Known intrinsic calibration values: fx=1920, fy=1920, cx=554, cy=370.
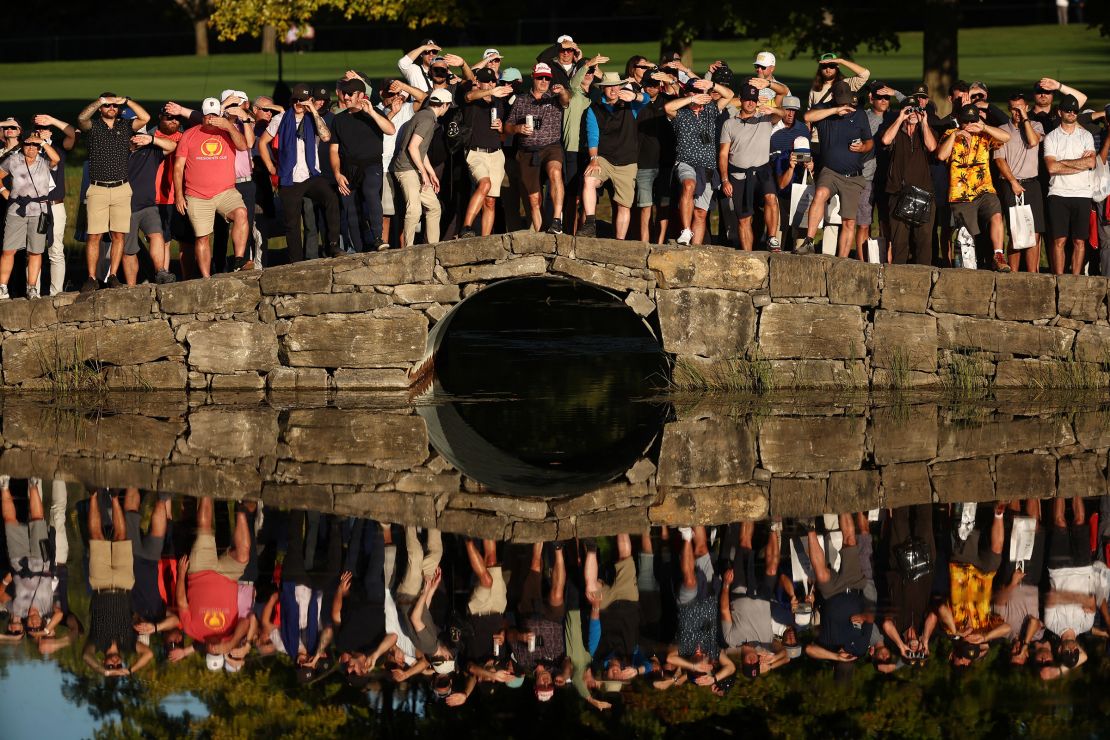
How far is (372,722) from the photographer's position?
9.30 meters

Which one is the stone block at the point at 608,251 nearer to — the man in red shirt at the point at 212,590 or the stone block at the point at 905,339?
the stone block at the point at 905,339

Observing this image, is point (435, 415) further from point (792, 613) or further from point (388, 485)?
point (792, 613)

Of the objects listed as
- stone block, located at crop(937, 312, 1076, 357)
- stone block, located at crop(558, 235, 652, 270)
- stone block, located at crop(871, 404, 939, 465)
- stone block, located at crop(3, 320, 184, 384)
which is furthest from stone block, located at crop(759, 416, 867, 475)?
stone block, located at crop(3, 320, 184, 384)

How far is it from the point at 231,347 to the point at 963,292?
686 centimetres

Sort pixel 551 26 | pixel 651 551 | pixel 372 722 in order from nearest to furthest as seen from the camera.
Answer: pixel 372 722
pixel 651 551
pixel 551 26

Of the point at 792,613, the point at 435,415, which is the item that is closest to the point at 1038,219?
the point at 435,415

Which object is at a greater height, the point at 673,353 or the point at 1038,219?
the point at 1038,219

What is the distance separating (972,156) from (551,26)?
38686 millimetres

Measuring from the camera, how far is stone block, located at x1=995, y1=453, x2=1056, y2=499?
13586mm

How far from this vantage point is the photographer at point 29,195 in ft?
58.4

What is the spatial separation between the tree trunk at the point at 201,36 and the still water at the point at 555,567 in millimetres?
39742

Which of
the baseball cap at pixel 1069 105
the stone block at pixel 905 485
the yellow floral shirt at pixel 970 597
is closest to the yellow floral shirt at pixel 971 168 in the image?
the baseball cap at pixel 1069 105

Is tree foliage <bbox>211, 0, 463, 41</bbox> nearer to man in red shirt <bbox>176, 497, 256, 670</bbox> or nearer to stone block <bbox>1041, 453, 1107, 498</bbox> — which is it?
stone block <bbox>1041, 453, 1107, 498</bbox>

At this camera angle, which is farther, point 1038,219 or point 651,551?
point 1038,219
